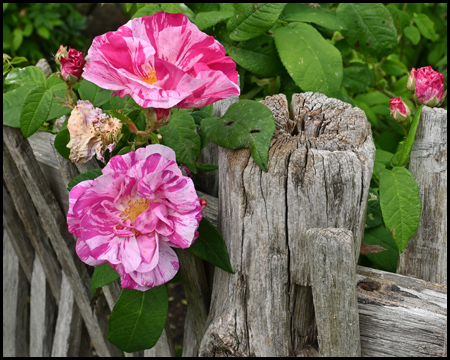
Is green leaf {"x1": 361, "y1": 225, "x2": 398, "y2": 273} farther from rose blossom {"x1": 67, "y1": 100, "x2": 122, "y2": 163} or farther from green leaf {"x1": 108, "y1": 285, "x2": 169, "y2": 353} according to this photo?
rose blossom {"x1": 67, "y1": 100, "x2": 122, "y2": 163}

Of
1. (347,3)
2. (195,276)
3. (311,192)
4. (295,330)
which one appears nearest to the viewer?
(311,192)

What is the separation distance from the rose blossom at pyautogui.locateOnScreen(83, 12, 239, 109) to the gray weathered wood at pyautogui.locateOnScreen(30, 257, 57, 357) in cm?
129

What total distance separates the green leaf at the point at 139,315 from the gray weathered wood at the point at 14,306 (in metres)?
1.16

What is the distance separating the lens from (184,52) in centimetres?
89

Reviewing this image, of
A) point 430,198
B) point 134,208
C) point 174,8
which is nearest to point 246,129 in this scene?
point 134,208

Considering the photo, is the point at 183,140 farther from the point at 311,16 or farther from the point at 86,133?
the point at 311,16

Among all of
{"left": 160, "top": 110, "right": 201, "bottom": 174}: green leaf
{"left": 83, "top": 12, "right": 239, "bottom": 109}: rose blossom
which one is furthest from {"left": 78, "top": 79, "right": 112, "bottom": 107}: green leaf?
{"left": 83, "top": 12, "right": 239, "bottom": 109}: rose blossom

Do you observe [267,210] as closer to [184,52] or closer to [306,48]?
[184,52]

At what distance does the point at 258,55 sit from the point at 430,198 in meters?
0.64

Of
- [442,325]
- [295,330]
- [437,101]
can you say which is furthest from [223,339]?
[437,101]

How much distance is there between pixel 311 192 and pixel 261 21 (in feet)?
1.89

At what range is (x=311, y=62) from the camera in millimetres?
1323

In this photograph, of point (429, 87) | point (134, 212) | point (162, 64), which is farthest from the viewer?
point (429, 87)

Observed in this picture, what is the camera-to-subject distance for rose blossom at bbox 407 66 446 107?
1.15 meters
